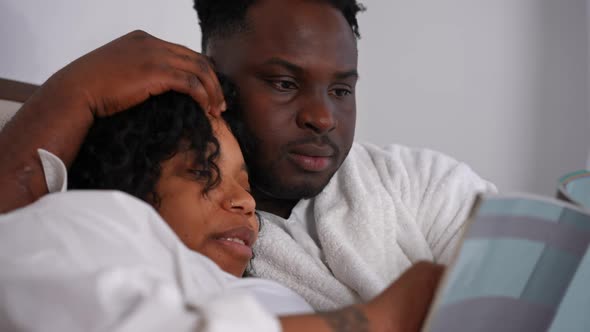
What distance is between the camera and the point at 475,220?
503 millimetres

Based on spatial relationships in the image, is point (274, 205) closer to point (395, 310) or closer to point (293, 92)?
point (293, 92)

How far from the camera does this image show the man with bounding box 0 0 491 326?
0.85 metres

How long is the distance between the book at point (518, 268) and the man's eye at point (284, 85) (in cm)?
50

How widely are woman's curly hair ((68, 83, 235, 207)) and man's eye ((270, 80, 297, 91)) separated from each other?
0.19 metres

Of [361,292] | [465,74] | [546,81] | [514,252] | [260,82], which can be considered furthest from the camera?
[465,74]

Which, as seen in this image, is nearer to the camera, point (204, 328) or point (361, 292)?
point (204, 328)

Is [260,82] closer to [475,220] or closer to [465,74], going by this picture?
[475,220]

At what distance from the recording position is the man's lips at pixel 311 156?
979mm

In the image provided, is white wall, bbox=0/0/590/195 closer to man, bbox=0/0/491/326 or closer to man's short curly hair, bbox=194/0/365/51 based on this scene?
man's short curly hair, bbox=194/0/365/51

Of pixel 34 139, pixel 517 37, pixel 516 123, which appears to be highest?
pixel 517 37

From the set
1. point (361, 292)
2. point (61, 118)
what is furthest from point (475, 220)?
point (61, 118)

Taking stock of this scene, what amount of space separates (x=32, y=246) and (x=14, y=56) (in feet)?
2.71

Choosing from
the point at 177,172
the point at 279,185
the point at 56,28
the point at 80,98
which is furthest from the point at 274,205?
the point at 56,28

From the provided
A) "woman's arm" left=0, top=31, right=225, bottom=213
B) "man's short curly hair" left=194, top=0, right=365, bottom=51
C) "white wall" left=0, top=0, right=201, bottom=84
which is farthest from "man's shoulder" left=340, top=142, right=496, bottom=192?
"white wall" left=0, top=0, right=201, bottom=84
